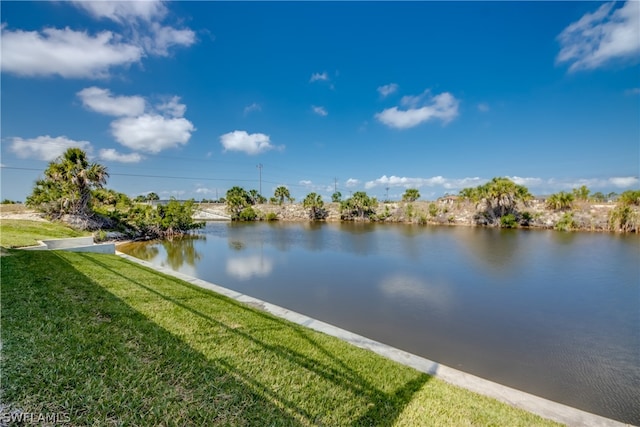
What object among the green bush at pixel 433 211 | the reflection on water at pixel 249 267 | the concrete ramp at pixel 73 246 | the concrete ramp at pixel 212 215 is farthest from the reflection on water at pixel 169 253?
the green bush at pixel 433 211

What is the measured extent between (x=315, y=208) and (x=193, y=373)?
46534 millimetres

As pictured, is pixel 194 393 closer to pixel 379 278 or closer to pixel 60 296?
pixel 60 296

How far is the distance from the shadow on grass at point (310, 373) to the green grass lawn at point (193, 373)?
14 millimetres

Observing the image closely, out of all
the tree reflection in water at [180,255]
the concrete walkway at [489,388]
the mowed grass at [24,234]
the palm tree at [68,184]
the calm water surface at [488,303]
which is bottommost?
the calm water surface at [488,303]

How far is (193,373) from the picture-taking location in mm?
2754

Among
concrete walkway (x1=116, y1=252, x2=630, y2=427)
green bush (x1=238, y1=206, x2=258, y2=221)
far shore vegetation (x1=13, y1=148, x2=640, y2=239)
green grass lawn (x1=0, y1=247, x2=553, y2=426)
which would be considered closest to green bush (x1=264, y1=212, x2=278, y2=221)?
far shore vegetation (x1=13, y1=148, x2=640, y2=239)

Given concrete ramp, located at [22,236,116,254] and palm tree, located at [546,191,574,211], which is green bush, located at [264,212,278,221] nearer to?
concrete ramp, located at [22,236,116,254]

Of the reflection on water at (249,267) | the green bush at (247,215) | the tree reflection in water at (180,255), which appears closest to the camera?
the reflection on water at (249,267)

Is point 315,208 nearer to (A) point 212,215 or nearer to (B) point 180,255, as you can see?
(A) point 212,215

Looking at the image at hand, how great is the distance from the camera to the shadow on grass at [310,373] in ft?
8.44

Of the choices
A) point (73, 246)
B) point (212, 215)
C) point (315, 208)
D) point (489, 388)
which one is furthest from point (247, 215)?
point (489, 388)

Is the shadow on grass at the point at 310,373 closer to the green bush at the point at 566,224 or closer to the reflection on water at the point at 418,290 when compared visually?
the reflection on water at the point at 418,290

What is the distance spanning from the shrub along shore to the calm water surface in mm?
2652

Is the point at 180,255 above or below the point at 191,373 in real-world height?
below
